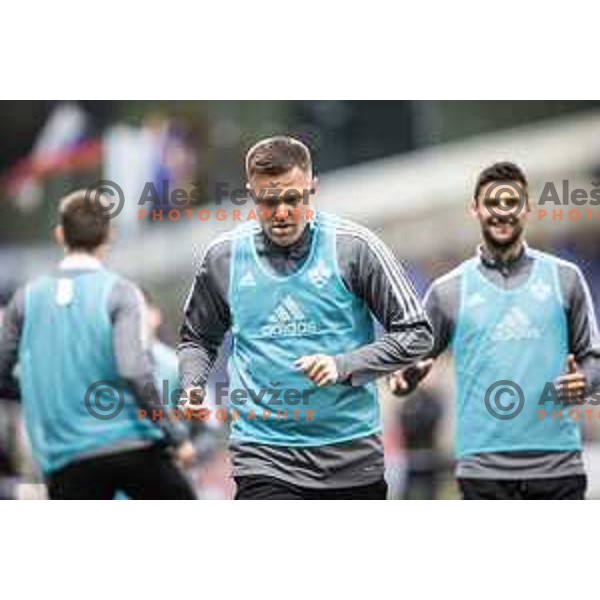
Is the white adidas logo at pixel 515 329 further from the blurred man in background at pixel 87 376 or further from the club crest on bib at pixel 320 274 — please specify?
the blurred man in background at pixel 87 376

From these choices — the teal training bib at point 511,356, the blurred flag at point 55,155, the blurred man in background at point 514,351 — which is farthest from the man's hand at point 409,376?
the blurred flag at point 55,155

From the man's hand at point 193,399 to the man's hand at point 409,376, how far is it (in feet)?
2.36

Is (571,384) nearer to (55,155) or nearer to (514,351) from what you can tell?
(514,351)

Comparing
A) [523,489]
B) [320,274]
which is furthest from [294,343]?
[523,489]

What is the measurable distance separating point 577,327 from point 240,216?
4.06 feet

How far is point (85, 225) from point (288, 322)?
109 centimetres

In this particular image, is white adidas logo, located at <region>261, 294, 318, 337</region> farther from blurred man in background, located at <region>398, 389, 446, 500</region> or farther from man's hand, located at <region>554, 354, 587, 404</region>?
blurred man in background, located at <region>398, 389, 446, 500</region>

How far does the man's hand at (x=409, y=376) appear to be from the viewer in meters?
4.98

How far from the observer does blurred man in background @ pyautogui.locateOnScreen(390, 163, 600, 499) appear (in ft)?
16.7

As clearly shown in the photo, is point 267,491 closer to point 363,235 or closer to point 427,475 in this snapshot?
point 363,235

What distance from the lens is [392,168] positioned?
239 inches

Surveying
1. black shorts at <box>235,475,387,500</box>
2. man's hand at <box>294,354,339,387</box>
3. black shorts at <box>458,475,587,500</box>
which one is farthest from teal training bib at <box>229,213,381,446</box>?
black shorts at <box>458,475,587,500</box>
